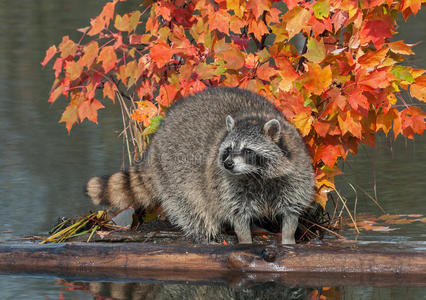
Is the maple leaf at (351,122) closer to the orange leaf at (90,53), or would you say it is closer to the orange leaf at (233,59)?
the orange leaf at (233,59)

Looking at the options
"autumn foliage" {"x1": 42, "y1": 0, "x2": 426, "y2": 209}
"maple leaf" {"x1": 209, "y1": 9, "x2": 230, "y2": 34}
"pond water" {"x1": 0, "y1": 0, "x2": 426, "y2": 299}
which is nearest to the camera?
"pond water" {"x1": 0, "y1": 0, "x2": 426, "y2": 299}

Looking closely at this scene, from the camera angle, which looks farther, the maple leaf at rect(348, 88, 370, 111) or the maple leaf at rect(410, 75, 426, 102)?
the maple leaf at rect(410, 75, 426, 102)

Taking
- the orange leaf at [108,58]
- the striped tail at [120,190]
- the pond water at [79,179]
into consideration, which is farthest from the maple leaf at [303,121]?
the orange leaf at [108,58]

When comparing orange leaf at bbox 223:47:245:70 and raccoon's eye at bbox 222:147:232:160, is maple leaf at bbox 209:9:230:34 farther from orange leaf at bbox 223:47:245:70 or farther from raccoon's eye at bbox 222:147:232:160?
raccoon's eye at bbox 222:147:232:160

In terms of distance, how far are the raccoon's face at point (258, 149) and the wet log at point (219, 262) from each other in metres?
0.52

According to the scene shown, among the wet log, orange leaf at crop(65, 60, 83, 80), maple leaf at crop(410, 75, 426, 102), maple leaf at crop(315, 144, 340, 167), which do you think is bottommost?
the wet log

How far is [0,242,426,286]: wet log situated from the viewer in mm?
4898

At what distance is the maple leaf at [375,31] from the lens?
532 cm

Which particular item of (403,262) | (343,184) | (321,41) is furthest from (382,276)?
(343,184)

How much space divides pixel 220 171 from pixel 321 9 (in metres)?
1.18

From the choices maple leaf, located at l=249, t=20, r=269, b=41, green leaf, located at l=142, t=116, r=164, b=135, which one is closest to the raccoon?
green leaf, located at l=142, t=116, r=164, b=135

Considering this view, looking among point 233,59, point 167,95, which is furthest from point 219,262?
point 167,95

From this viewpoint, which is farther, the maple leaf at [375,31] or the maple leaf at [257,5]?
the maple leaf at [257,5]

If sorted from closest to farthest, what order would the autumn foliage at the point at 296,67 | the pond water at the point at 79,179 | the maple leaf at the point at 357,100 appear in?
the pond water at the point at 79,179, the maple leaf at the point at 357,100, the autumn foliage at the point at 296,67
